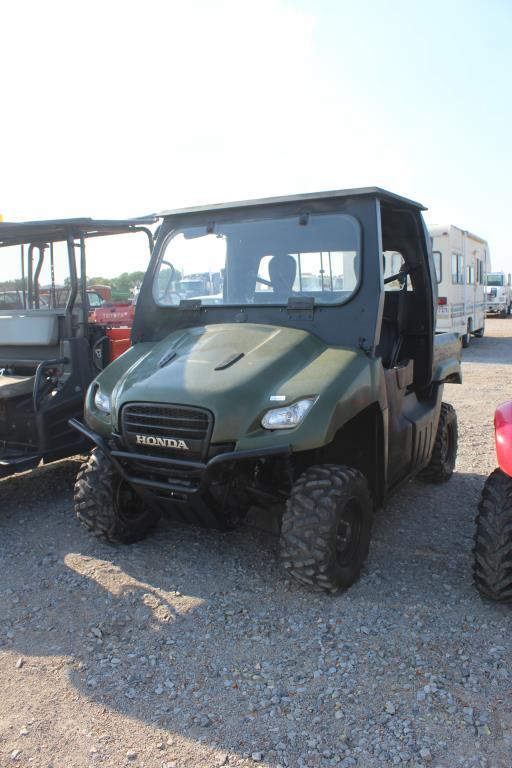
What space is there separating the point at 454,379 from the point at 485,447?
1433 millimetres

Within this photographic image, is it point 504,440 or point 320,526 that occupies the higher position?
point 504,440

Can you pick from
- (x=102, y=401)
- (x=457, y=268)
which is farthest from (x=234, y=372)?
(x=457, y=268)

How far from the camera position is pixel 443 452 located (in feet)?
18.7

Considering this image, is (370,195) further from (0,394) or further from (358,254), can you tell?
(0,394)

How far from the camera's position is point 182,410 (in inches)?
140

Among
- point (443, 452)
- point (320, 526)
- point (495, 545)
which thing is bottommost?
point (443, 452)

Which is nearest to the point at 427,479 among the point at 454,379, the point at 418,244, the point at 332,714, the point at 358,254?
the point at 454,379

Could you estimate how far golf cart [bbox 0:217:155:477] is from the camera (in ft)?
16.7

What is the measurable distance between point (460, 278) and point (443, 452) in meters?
11.1

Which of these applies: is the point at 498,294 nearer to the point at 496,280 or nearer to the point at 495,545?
the point at 496,280

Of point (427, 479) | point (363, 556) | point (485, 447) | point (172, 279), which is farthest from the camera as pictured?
point (485, 447)

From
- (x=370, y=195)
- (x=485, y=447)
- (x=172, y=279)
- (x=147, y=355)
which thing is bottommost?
(x=485, y=447)

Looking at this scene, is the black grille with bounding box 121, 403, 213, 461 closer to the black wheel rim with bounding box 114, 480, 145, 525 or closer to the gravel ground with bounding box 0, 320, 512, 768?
the black wheel rim with bounding box 114, 480, 145, 525

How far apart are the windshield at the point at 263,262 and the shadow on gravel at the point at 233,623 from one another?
65.7 inches
